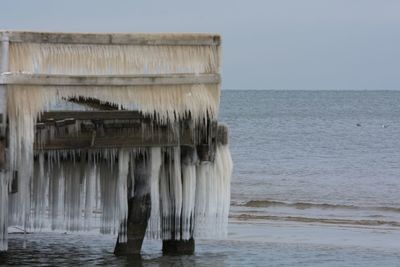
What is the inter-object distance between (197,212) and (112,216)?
3.67ft

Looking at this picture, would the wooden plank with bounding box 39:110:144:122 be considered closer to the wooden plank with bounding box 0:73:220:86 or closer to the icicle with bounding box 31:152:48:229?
the wooden plank with bounding box 0:73:220:86

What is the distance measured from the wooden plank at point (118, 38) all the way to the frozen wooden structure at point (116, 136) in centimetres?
1

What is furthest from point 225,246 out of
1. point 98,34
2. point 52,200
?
point 98,34

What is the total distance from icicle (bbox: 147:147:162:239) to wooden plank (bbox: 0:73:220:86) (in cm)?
101

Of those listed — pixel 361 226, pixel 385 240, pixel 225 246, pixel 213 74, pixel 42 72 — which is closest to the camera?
pixel 42 72

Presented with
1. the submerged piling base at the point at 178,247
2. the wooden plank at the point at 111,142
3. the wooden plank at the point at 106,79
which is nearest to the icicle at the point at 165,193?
the wooden plank at the point at 111,142

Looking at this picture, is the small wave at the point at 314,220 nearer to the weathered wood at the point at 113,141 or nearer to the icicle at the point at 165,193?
the icicle at the point at 165,193

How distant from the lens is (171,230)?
581 inches

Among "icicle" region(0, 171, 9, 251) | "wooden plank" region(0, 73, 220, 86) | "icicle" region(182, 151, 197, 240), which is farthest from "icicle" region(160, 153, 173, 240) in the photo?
"icicle" region(0, 171, 9, 251)

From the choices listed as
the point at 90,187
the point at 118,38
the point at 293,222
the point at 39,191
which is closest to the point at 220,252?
the point at 90,187

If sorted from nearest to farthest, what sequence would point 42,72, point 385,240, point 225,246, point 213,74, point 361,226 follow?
1. point 42,72
2. point 213,74
3. point 225,246
4. point 385,240
5. point 361,226

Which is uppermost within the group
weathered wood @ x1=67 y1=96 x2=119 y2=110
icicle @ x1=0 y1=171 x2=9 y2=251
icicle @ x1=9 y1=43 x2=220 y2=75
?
icicle @ x1=9 y1=43 x2=220 y2=75

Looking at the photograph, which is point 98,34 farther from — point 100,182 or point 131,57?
point 100,182

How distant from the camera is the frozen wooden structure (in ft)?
42.8
